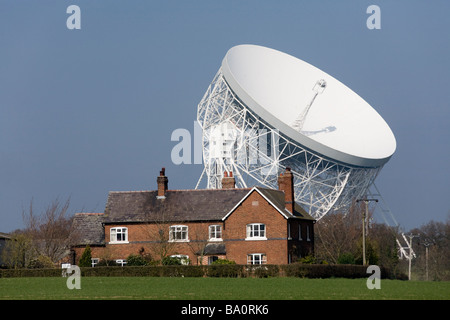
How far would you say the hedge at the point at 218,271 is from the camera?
5881 cm

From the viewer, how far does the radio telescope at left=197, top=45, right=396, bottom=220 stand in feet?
255

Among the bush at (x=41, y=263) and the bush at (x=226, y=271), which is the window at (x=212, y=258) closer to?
the bush at (x=226, y=271)

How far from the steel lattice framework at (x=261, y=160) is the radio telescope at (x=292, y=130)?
0.31 ft

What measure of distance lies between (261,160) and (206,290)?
38.8 m

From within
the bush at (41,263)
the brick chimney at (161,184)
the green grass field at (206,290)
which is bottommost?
the green grass field at (206,290)

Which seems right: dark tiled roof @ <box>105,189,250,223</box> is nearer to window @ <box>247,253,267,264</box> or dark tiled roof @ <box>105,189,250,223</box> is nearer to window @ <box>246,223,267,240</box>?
window @ <box>246,223,267,240</box>

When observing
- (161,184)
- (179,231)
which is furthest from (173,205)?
(179,231)

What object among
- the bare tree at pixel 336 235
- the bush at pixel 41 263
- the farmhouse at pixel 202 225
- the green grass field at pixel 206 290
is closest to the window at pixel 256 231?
the farmhouse at pixel 202 225

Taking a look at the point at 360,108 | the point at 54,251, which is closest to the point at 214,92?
the point at 360,108

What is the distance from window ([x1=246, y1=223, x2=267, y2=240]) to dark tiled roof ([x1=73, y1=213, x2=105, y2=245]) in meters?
13.5

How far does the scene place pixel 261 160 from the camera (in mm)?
82625

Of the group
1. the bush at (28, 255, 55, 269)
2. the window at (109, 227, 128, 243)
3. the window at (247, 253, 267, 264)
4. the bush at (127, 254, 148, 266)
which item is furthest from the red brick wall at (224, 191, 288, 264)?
the bush at (28, 255, 55, 269)
